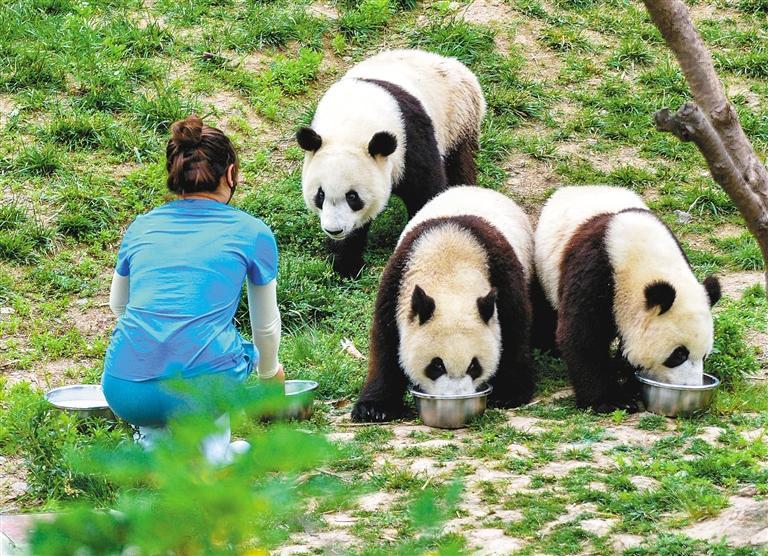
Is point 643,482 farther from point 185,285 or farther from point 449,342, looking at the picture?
point 185,285

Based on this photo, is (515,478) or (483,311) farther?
(483,311)

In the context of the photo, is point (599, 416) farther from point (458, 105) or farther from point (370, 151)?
point (458, 105)

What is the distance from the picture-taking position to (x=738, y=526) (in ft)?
12.4

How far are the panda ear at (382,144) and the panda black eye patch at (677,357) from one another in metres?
2.73

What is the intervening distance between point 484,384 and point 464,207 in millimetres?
1269

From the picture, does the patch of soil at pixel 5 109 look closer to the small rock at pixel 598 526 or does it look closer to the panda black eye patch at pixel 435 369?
the panda black eye patch at pixel 435 369

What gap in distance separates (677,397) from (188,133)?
291 cm

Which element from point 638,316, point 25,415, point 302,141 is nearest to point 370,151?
point 302,141

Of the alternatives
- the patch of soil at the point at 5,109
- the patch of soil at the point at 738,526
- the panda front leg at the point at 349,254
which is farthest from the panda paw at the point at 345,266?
the patch of soil at the point at 738,526

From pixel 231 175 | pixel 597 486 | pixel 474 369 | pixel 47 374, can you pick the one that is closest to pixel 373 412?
pixel 474 369

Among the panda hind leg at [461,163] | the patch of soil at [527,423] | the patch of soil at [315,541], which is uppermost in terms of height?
the panda hind leg at [461,163]

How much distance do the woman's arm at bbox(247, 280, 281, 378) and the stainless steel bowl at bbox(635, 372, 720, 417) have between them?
2.15 m

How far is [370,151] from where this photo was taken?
7457 millimetres

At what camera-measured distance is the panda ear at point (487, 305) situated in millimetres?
5434
